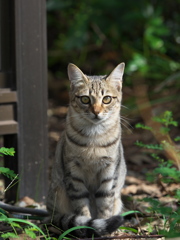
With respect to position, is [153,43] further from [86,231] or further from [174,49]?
[86,231]

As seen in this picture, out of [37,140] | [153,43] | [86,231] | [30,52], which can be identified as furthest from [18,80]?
[153,43]

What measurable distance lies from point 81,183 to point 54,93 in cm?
434

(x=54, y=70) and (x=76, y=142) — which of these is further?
(x=54, y=70)

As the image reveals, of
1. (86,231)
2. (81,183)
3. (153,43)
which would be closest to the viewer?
(86,231)

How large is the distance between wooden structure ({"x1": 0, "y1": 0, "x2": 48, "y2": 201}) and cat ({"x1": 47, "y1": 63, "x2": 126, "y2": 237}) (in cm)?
61

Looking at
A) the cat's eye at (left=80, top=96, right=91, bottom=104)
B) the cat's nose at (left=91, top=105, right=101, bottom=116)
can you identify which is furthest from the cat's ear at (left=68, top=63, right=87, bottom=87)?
the cat's nose at (left=91, top=105, right=101, bottom=116)

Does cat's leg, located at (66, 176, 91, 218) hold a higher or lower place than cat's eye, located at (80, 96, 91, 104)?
lower

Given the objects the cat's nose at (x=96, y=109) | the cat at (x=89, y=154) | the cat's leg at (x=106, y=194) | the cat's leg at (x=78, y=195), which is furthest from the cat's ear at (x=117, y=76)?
the cat's leg at (x=78, y=195)

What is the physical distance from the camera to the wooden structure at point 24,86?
3969 millimetres

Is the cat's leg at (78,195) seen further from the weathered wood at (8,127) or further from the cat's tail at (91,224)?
the weathered wood at (8,127)

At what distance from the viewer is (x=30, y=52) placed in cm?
402

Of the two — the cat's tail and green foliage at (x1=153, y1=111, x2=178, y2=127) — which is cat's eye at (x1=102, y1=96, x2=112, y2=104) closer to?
green foliage at (x1=153, y1=111, x2=178, y2=127)

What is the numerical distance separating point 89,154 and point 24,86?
1003 mm

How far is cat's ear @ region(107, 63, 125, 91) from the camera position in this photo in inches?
136
